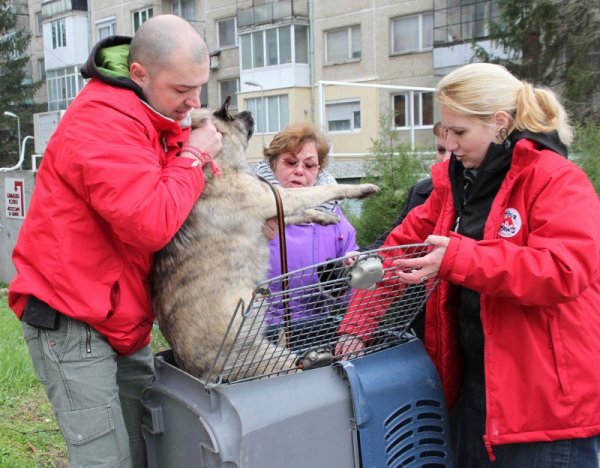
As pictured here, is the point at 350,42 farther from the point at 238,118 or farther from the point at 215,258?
the point at 215,258

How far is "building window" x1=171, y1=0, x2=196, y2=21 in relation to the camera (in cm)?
3127

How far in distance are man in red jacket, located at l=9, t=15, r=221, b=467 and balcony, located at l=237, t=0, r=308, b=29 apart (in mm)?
26029

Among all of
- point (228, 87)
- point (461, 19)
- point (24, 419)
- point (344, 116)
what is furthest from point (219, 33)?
point (24, 419)

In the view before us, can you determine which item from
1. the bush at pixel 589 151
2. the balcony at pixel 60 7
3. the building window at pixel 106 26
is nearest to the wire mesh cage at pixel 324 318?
the bush at pixel 589 151

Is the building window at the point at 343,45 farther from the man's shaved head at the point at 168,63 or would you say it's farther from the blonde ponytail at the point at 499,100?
the man's shaved head at the point at 168,63

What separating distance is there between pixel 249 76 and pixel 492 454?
27881 mm

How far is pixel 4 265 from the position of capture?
10.6 meters

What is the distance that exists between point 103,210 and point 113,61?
0.56 m

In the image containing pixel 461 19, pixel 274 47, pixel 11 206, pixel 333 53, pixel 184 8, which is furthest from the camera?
pixel 184 8

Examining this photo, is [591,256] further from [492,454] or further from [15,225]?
[15,225]

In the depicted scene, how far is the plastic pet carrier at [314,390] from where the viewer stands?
1.87 m

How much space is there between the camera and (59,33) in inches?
1431

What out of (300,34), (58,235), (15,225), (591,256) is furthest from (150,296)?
(300,34)

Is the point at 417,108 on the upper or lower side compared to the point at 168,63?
upper
